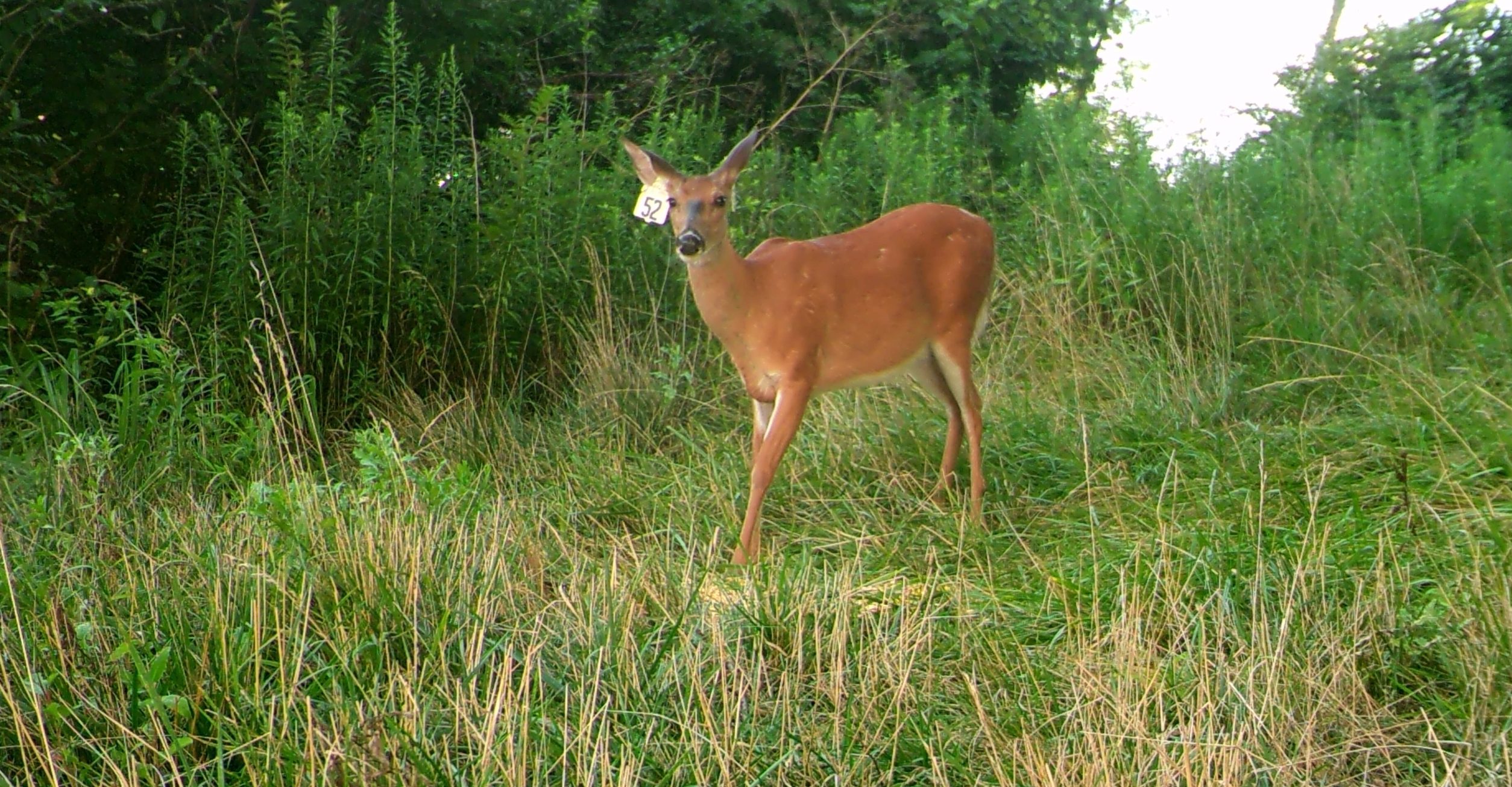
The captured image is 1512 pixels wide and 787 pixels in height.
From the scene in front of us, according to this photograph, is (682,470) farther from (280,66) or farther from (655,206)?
(280,66)

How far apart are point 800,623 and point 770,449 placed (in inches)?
65.0

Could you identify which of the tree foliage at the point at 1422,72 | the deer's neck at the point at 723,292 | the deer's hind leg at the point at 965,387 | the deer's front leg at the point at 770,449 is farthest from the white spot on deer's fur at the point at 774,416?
the tree foliage at the point at 1422,72

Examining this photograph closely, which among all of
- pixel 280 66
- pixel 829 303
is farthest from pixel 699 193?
pixel 280 66

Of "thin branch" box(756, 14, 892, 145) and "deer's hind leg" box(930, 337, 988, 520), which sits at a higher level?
"thin branch" box(756, 14, 892, 145)

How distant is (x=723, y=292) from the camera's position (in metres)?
5.35

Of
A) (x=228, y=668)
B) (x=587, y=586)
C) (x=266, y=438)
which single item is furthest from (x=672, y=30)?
(x=228, y=668)

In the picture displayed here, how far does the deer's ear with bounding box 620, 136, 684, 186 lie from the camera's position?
5250 millimetres

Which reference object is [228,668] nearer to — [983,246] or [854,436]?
[854,436]

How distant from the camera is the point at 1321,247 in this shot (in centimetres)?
763

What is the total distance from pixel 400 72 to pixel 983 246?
371 cm

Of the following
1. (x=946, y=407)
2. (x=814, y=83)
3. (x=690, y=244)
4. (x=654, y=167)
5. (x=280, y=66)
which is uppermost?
(x=280, y=66)

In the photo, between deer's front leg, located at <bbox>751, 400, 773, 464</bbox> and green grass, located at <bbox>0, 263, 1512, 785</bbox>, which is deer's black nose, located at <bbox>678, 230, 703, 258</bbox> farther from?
green grass, located at <bbox>0, 263, 1512, 785</bbox>

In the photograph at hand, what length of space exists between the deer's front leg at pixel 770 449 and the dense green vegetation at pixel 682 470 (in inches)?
4.4

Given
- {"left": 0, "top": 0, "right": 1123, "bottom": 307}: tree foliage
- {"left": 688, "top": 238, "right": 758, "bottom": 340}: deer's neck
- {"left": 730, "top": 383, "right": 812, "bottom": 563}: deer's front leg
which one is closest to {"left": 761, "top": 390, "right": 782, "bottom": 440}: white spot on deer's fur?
{"left": 730, "top": 383, "right": 812, "bottom": 563}: deer's front leg
